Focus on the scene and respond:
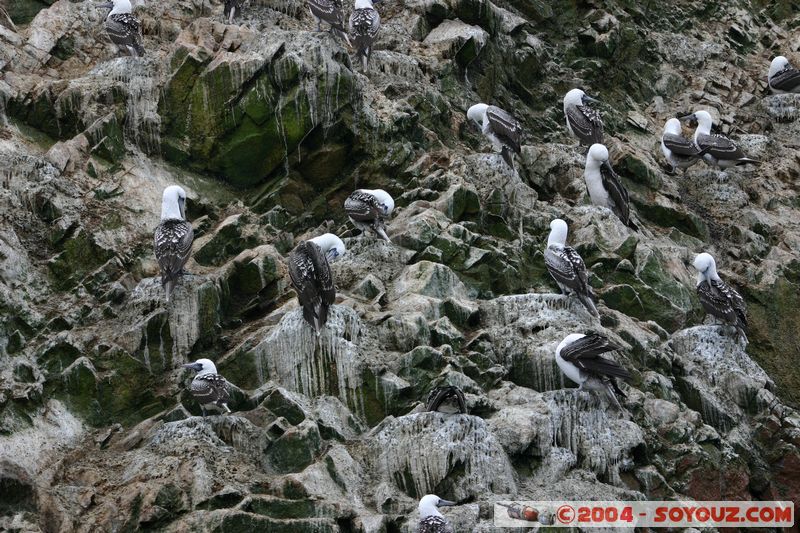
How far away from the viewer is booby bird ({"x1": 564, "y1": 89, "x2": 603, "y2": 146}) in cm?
2566

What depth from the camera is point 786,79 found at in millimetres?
30156

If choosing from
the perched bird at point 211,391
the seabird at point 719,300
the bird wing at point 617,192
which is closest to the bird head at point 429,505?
the perched bird at point 211,391

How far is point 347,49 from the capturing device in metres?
25.4

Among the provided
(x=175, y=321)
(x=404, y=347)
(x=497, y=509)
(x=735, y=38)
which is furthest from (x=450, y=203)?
(x=735, y=38)

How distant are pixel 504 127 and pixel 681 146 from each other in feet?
15.7

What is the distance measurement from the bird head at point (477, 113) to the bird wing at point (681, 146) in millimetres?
4408

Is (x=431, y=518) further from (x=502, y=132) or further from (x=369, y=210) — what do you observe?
(x=502, y=132)

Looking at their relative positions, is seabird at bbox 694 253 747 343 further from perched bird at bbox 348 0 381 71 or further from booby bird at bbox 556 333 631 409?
perched bird at bbox 348 0 381 71

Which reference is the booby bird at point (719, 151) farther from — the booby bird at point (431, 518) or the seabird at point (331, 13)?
the booby bird at point (431, 518)

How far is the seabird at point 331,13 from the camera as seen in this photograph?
24.4 metres

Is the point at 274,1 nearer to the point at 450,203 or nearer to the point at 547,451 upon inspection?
the point at 450,203

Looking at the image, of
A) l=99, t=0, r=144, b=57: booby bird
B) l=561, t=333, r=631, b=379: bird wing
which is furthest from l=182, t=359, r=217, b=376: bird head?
l=99, t=0, r=144, b=57: booby bird

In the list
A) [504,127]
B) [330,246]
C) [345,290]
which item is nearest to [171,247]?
[330,246]

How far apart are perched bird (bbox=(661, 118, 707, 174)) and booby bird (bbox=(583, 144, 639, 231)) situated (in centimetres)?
333
